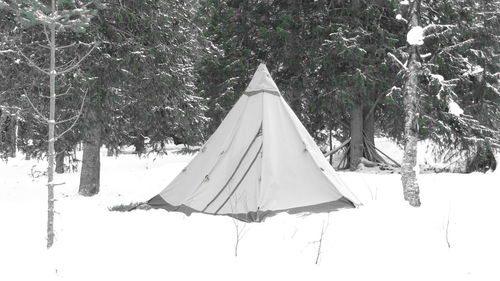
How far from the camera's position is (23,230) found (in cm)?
689

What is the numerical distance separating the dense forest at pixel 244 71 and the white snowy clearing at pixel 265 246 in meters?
2.04

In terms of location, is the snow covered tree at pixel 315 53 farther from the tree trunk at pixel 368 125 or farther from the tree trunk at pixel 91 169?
the tree trunk at pixel 91 169

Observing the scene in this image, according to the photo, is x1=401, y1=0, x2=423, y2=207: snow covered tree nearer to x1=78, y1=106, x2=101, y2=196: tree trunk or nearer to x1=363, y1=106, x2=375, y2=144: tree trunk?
x1=78, y1=106, x2=101, y2=196: tree trunk

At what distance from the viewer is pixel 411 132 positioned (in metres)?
7.76

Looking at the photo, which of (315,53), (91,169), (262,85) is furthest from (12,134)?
(315,53)

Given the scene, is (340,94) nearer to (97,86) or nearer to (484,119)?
(484,119)

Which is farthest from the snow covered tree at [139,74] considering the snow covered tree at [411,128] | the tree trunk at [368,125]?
the tree trunk at [368,125]

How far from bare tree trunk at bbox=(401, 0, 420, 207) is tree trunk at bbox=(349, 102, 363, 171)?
810 centimetres

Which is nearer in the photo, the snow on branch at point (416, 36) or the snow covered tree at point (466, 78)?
the snow on branch at point (416, 36)

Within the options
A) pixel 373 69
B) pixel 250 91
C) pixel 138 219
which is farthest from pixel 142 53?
pixel 373 69

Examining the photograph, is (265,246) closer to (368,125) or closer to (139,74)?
(139,74)

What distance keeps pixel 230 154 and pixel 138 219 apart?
2.15m

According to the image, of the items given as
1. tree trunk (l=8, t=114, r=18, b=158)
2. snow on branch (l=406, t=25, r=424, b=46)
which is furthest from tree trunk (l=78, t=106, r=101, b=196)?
snow on branch (l=406, t=25, r=424, b=46)

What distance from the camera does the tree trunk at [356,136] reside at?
16016mm
